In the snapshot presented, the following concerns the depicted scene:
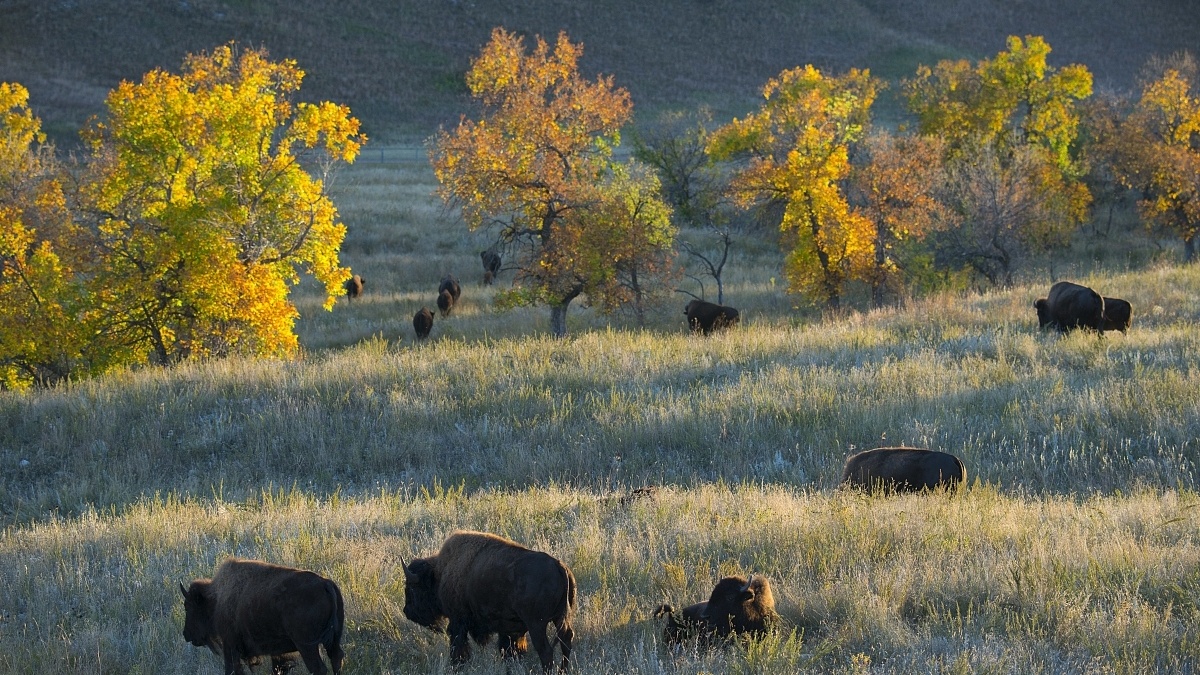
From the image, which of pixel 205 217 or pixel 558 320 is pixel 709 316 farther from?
pixel 205 217

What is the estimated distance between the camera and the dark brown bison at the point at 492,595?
5.50 m

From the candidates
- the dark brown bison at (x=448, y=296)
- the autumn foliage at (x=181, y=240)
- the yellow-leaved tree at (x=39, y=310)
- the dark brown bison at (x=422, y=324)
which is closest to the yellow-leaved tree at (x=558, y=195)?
the dark brown bison at (x=422, y=324)

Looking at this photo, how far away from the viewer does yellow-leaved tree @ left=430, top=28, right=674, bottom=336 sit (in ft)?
77.5

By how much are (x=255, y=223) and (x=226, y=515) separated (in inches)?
435

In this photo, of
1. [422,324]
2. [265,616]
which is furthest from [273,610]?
Answer: [422,324]

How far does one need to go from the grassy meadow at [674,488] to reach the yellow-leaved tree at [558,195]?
18.4 ft

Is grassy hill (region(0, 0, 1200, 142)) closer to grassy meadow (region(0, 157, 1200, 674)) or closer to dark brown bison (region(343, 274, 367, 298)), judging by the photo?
dark brown bison (region(343, 274, 367, 298))

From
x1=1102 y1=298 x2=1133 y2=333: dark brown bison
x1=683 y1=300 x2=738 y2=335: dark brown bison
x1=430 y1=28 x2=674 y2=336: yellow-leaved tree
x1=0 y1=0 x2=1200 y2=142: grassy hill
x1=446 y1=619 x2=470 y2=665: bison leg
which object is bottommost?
x1=446 y1=619 x2=470 y2=665: bison leg

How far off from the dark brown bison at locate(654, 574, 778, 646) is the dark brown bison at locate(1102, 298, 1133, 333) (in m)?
13.4

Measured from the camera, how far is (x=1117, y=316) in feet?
56.5

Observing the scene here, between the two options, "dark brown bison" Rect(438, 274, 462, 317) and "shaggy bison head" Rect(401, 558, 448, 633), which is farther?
"dark brown bison" Rect(438, 274, 462, 317)

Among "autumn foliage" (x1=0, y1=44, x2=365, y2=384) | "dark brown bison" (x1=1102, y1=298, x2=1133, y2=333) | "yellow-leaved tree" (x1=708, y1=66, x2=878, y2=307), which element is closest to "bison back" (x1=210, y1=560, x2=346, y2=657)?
"autumn foliage" (x1=0, y1=44, x2=365, y2=384)

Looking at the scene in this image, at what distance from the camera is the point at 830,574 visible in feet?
23.0

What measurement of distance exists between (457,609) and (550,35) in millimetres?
90370
